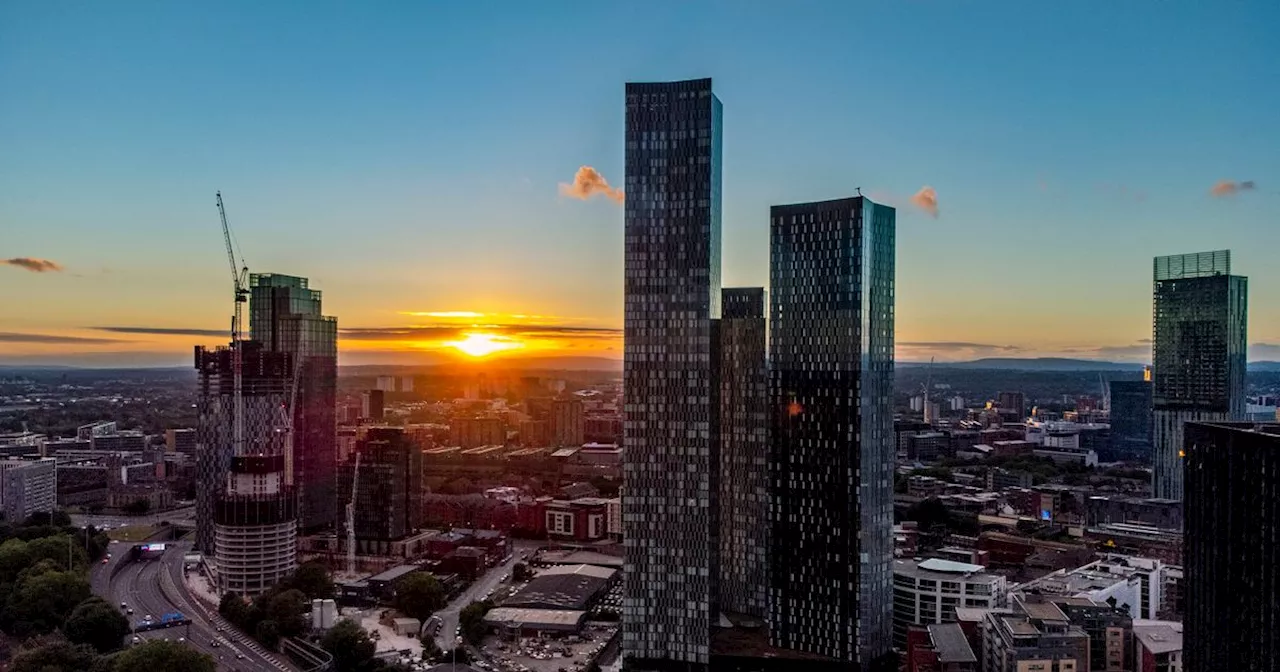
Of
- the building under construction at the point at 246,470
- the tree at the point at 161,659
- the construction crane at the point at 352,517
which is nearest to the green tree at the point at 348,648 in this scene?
the tree at the point at 161,659

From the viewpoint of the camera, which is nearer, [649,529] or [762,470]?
[649,529]

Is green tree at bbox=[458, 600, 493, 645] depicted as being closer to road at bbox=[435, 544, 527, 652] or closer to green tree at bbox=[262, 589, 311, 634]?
road at bbox=[435, 544, 527, 652]

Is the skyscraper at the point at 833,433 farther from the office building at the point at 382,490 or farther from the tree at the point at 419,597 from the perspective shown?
the office building at the point at 382,490

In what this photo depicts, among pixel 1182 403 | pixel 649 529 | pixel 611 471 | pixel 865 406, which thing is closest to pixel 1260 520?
pixel 865 406

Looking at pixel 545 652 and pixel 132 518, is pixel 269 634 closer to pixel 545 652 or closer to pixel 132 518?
pixel 545 652

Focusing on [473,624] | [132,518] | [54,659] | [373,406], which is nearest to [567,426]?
[373,406]

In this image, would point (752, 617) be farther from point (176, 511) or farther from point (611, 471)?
point (176, 511)

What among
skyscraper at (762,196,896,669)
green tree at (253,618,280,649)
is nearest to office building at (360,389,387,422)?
green tree at (253,618,280,649)
